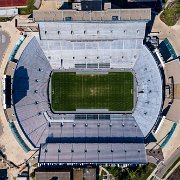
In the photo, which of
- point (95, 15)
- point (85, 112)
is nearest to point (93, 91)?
point (85, 112)

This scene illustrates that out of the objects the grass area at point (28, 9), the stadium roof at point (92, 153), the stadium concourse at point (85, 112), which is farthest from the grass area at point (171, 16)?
the grass area at point (28, 9)

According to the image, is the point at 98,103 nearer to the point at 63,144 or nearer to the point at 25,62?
the point at 63,144

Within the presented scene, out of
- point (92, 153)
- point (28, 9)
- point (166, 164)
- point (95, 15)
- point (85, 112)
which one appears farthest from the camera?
point (28, 9)

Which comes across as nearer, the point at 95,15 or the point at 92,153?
the point at 95,15

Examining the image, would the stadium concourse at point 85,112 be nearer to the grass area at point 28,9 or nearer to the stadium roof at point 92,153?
the stadium roof at point 92,153

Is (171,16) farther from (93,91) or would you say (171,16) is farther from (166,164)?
(166,164)

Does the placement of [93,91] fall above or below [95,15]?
below

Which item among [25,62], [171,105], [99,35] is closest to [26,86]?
[25,62]
